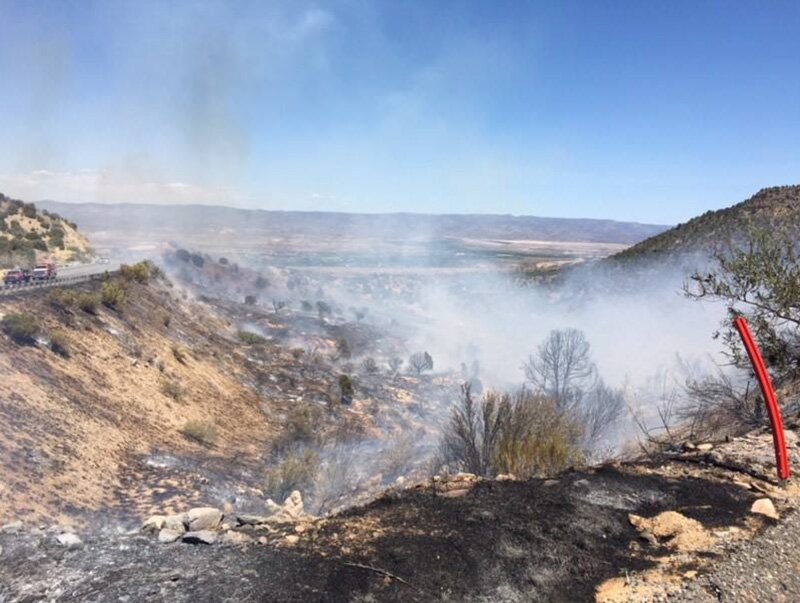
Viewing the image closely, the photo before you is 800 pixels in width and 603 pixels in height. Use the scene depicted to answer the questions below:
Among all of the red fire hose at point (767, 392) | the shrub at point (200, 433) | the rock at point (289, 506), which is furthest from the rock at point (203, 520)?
the shrub at point (200, 433)

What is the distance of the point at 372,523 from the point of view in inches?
175

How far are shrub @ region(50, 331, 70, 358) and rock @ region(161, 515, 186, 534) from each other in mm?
13646

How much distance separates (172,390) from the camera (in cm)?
1736

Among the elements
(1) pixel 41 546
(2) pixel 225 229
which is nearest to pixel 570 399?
(1) pixel 41 546

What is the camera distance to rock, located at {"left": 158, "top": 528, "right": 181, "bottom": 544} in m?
4.33

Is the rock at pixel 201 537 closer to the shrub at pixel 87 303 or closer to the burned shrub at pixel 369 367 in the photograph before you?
the shrub at pixel 87 303

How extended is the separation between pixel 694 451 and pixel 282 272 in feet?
254

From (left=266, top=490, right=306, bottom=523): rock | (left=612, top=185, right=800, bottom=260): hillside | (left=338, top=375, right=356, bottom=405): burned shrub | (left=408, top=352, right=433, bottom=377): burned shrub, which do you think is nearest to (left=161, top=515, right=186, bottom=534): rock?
(left=266, top=490, right=306, bottom=523): rock

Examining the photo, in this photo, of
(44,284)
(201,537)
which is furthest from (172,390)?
(201,537)

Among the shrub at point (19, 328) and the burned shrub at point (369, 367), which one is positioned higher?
the shrub at point (19, 328)

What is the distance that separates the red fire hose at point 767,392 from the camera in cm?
438

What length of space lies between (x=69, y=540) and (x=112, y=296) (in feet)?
63.2

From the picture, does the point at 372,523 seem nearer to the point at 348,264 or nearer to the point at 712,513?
the point at 712,513

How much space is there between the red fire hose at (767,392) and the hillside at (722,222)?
3382cm
